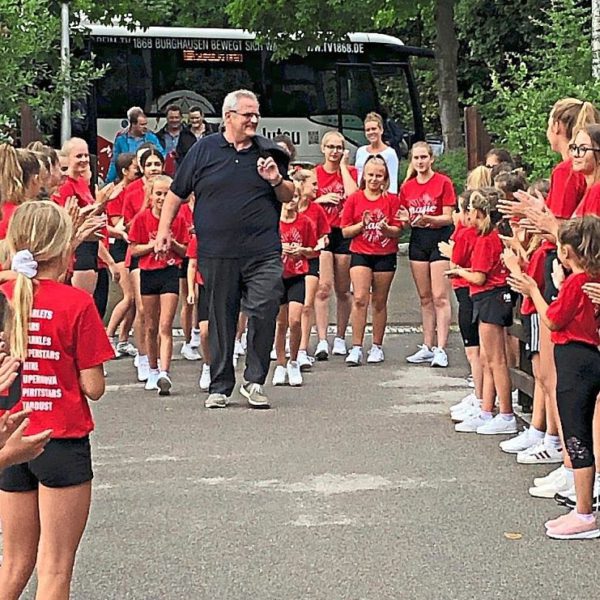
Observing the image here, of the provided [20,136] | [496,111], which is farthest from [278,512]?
[496,111]

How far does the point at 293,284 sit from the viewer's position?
1142 cm

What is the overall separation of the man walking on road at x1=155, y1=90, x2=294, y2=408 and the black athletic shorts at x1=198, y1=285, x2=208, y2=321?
0.31 meters

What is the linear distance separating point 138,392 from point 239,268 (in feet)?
4.79

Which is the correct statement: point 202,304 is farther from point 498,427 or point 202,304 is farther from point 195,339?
point 498,427

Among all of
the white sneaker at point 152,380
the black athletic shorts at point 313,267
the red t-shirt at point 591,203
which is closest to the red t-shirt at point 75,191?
the white sneaker at point 152,380

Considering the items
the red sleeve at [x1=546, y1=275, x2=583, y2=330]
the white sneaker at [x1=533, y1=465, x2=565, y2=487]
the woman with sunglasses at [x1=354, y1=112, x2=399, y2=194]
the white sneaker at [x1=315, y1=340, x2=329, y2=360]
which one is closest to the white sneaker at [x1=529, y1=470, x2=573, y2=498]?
the white sneaker at [x1=533, y1=465, x2=565, y2=487]

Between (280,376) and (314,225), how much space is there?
1357 millimetres

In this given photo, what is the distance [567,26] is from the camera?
14828mm

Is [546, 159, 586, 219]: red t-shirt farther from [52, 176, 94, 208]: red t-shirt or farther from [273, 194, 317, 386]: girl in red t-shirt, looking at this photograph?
[52, 176, 94, 208]: red t-shirt

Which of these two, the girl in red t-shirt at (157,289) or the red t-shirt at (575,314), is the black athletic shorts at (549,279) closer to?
the red t-shirt at (575,314)

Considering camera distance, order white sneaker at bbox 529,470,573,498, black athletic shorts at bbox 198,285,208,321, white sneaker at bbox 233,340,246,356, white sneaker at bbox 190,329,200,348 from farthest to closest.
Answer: white sneaker at bbox 190,329,200,348, white sneaker at bbox 233,340,246,356, black athletic shorts at bbox 198,285,208,321, white sneaker at bbox 529,470,573,498

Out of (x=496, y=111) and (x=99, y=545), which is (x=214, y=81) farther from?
(x=99, y=545)

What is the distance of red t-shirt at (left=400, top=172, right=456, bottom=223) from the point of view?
1219cm

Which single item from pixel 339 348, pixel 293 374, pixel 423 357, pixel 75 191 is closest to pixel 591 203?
pixel 293 374
